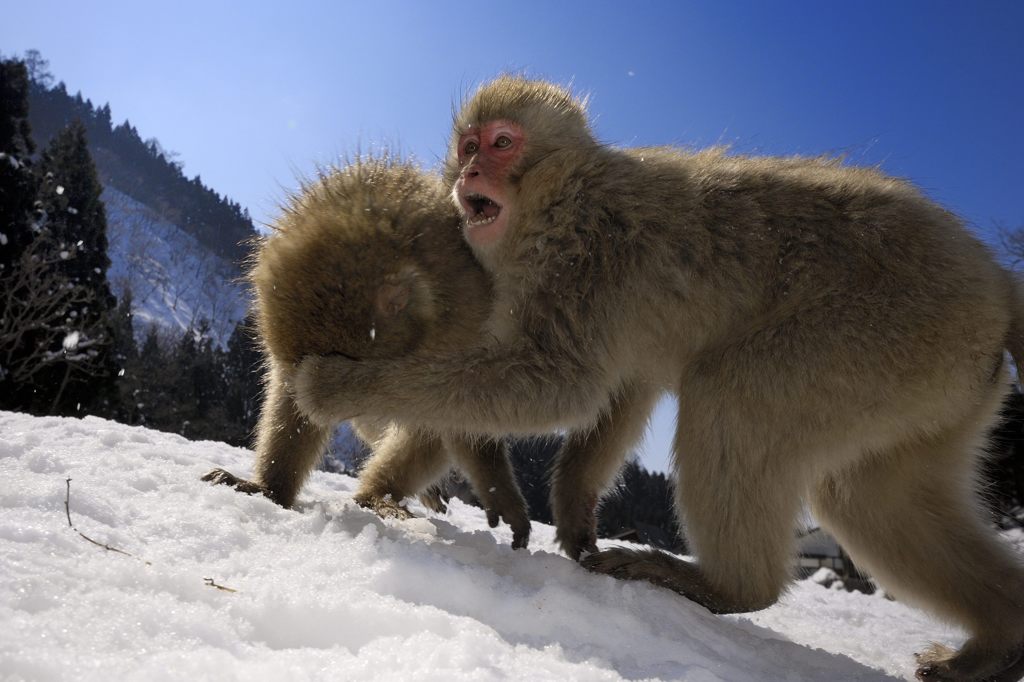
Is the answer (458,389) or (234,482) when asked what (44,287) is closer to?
(234,482)

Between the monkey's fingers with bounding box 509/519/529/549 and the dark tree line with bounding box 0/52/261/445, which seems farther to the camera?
the dark tree line with bounding box 0/52/261/445

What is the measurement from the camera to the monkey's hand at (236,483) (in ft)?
10.2

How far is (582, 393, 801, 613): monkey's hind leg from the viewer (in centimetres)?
249

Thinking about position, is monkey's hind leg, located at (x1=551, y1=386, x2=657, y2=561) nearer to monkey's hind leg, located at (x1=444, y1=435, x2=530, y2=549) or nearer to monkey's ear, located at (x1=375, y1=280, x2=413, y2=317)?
monkey's hind leg, located at (x1=444, y1=435, x2=530, y2=549)

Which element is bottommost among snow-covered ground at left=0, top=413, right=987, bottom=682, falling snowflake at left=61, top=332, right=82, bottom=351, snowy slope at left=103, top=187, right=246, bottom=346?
snow-covered ground at left=0, top=413, right=987, bottom=682

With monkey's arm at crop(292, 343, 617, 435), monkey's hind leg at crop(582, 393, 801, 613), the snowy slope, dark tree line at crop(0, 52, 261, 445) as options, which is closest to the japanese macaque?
monkey's arm at crop(292, 343, 617, 435)

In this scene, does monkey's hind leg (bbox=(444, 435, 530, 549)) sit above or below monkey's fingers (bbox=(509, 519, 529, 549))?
above

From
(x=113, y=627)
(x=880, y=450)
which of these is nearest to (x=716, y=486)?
(x=880, y=450)

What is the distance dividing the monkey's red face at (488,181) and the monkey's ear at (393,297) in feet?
→ 1.27

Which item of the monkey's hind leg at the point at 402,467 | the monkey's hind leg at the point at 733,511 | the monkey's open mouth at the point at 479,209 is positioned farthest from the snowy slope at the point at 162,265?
the monkey's hind leg at the point at 733,511

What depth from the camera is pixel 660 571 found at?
104 inches

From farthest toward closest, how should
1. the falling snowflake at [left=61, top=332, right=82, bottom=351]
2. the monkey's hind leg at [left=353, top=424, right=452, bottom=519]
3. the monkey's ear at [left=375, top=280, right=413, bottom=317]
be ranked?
the falling snowflake at [left=61, top=332, right=82, bottom=351], the monkey's hind leg at [left=353, top=424, right=452, bottom=519], the monkey's ear at [left=375, top=280, right=413, bottom=317]

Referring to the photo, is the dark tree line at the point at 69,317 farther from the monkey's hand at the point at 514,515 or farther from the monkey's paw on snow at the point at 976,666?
the monkey's paw on snow at the point at 976,666

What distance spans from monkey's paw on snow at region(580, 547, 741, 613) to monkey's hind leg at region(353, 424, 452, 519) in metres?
1.25
